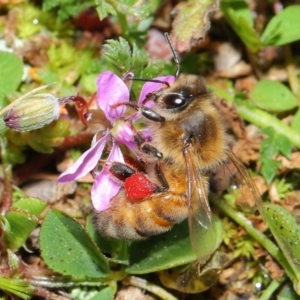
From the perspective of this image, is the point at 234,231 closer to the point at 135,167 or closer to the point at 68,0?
the point at 135,167

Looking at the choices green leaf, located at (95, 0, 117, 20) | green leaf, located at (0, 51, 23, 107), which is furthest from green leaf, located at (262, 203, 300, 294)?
green leaf, located at (0, 51, 23, 107)

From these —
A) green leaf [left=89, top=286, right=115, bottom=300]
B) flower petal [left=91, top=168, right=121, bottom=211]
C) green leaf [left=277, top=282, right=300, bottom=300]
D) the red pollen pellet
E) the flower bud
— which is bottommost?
green leaf [left=277, top=282, right=300, bottom=300]

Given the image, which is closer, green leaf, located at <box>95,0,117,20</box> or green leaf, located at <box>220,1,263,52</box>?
green leaf, located at <box>95,0,117,20</box>

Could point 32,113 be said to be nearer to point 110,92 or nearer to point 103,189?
point 110,92

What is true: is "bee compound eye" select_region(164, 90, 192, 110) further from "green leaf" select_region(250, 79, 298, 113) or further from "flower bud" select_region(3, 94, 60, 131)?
"green leaf" select_region(250, 79, 298, 113)

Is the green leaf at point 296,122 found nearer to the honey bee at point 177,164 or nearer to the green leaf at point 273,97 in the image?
the green leaf at point 273,97

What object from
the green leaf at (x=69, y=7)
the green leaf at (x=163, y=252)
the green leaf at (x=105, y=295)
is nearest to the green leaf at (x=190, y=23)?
the green leaf at (x=69, y=7)

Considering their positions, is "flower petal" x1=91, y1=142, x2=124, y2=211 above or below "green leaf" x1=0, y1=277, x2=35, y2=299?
above
